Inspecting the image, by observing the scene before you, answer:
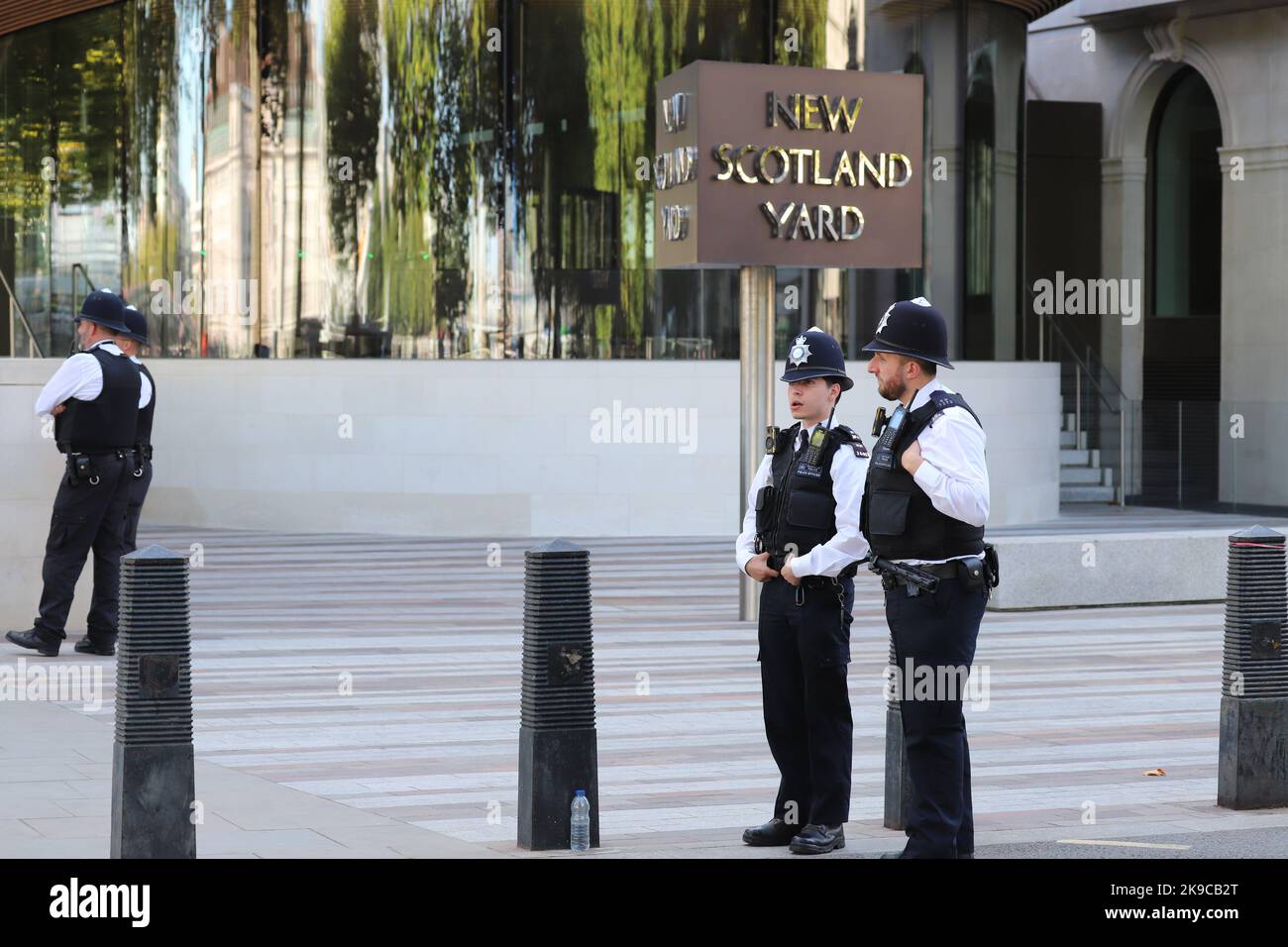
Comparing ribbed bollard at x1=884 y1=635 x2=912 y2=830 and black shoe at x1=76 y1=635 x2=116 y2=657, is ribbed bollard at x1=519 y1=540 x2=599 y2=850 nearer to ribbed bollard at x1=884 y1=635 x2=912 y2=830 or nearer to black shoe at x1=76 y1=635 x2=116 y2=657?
ribbed bollard at x1=884 y1=635 x2=912 y2=830

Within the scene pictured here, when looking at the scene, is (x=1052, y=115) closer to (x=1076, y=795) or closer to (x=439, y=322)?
(x=439, y=322)

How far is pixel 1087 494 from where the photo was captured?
1034 inches

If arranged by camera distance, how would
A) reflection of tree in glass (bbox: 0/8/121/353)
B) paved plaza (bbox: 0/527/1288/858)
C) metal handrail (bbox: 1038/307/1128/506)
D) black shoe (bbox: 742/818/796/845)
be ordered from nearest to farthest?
1. black shoe (bbox: 742/818/796/845)
2. paved plaza (bbox: 0/527/1288/858)
3. reflection of tree in glass (bbox: 0/8/121/353)
4. metal handrail (bbox: 1038/307/1128/506)

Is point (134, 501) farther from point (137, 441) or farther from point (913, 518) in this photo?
point (913, 518)

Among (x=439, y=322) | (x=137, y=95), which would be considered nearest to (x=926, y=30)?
(x=439, y=322)

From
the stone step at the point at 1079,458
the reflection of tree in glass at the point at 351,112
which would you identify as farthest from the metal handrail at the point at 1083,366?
the reflection of tree in glass at the point at 351,112

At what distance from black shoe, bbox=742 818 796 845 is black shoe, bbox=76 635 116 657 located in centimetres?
609

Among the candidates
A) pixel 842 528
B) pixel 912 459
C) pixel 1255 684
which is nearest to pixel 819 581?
pixel 842 528

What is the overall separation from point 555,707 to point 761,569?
0.88m

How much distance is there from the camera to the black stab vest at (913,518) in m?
6.22

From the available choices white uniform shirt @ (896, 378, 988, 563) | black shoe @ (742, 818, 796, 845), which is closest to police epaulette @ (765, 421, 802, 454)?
white uniform shirt @ (896, 378, 988, 563)

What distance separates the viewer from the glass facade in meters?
21.6

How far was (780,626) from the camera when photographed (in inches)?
271

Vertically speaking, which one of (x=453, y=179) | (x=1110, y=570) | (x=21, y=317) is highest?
(x=453, y=179)
